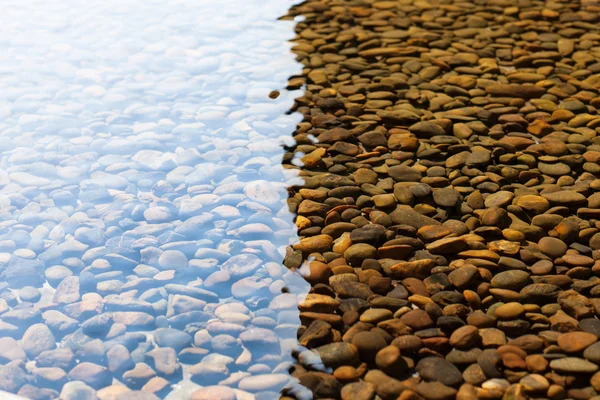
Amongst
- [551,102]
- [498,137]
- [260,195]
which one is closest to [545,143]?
[498,137]

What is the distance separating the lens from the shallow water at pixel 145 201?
1.23 meters

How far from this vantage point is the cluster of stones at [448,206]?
46.5 inches

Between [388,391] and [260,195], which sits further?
[260,195]

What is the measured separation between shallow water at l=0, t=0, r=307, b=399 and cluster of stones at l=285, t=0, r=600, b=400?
0.10 meters

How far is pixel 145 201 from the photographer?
1.63 meters

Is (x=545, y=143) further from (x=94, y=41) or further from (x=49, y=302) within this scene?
(x=94, y=41)

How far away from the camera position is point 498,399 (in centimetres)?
111

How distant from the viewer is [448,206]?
1558 millimetres

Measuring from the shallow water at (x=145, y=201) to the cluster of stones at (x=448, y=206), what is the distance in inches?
3.8

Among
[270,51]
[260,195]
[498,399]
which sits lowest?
[498,399]

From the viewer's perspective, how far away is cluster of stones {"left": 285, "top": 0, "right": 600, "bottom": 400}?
1.18m

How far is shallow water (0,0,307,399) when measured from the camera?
123 centimetres

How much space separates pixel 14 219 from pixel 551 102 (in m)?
1.42

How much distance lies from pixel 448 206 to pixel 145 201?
2.25ft
